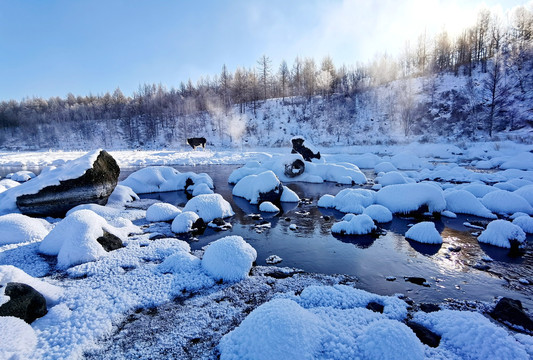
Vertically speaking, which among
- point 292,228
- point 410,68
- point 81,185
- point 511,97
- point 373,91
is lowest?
point 292,228

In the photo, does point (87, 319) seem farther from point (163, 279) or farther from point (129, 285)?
point (163, 279)

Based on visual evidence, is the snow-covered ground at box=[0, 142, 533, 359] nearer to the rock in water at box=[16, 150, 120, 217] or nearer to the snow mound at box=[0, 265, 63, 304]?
the snow mound at box=[0, 265, 63, 304]

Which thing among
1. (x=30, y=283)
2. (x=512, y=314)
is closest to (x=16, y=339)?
(x=30, y=283)

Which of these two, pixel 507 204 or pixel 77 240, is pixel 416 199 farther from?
pixel 77 240

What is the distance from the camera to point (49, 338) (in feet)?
12.7

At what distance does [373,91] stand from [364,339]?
63505 millimetres

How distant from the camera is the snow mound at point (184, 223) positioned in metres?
9.07

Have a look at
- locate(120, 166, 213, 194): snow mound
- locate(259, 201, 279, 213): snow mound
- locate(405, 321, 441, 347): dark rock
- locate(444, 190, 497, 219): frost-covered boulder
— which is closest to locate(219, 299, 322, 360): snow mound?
locate(405, 321, 441, 347): dark rock

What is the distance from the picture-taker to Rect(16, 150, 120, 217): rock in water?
1041 cm

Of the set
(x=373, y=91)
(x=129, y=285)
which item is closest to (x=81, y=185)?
(x=129, y=285)

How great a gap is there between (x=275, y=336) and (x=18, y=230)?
29.4ft

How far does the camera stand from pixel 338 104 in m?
57.8

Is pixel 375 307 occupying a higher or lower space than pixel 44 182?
lower

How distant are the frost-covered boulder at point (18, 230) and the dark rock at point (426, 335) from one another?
10.3m
